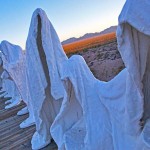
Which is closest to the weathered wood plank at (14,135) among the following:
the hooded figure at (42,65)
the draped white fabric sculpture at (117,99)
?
the hooded figure at (42,65)

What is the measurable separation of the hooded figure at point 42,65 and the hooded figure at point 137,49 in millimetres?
2402

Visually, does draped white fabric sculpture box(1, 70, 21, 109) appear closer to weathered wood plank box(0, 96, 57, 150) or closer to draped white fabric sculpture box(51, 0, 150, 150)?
weathered wood plank box(0, 96, 57, 150)

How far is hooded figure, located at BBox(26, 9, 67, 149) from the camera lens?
4918 mm

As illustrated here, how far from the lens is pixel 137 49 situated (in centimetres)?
233

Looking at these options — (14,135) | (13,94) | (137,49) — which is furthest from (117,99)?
(13,94)

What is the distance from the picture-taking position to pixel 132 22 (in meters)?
2.18

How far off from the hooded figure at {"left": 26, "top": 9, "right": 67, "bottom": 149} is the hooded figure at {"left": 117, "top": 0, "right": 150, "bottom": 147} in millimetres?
2402

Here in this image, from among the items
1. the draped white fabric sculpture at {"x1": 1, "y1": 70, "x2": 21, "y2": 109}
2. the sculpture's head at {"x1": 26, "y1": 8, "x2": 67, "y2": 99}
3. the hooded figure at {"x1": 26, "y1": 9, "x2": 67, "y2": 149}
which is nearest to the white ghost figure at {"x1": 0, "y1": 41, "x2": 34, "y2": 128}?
the draped white fabric sculpture at {"x1": 1, "y1": 70, "x2": 21, "y2": 109}

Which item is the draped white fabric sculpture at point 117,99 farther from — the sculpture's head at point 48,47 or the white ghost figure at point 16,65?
the white ghost figure at point 16,65

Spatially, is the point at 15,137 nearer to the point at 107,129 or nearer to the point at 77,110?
the point at 77,110

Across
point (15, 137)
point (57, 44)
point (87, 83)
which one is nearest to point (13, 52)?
point (15, 137)

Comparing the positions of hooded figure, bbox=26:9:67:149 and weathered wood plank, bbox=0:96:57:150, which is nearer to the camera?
hooded figure, bbox=26:9:67:149

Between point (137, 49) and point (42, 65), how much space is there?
3008mm

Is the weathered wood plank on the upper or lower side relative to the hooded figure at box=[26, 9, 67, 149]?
lower
